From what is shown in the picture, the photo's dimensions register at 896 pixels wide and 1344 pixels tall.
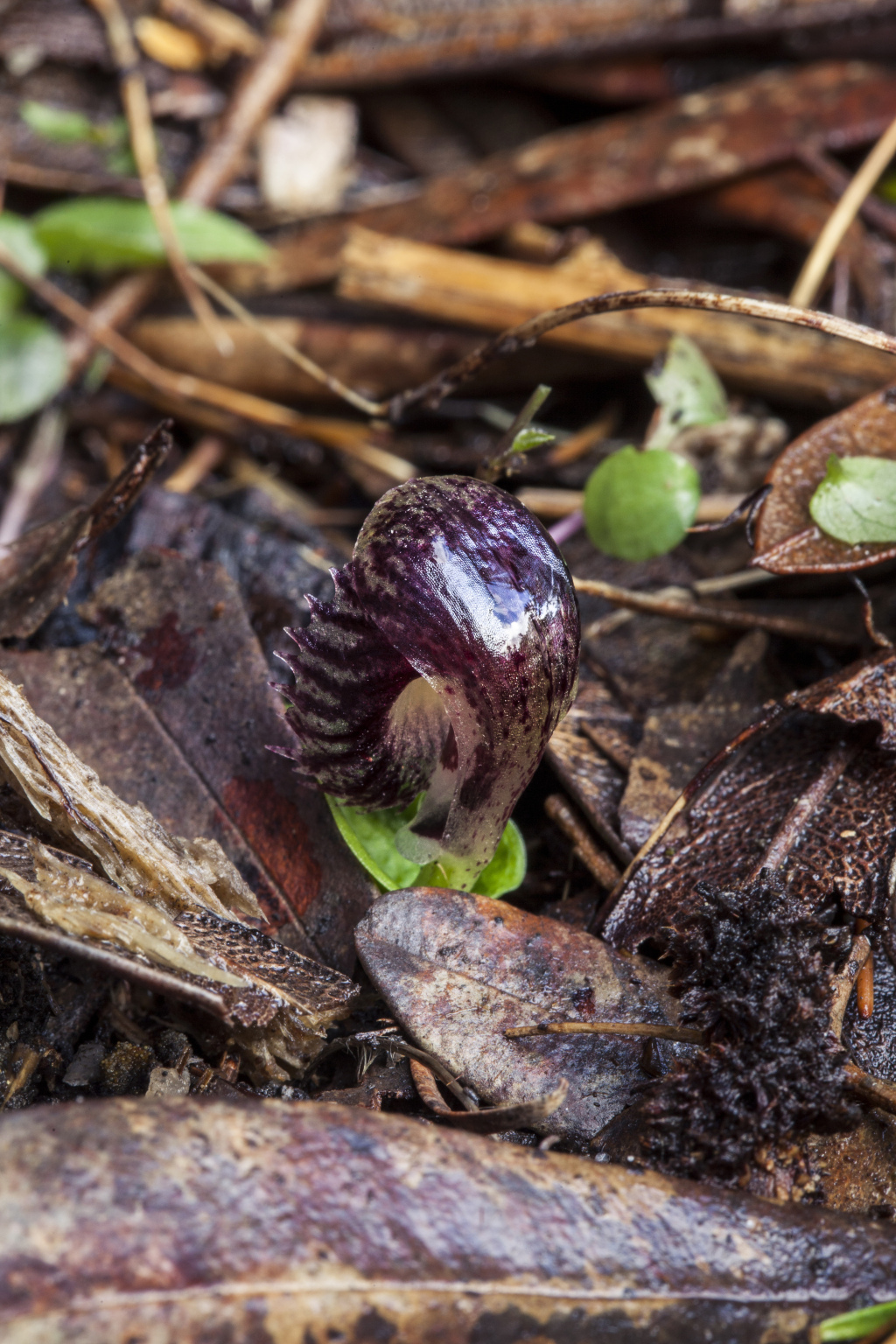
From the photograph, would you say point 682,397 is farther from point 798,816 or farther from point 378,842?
point 378,842

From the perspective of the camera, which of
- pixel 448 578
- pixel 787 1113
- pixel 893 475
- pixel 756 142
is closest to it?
pixel 787 1113

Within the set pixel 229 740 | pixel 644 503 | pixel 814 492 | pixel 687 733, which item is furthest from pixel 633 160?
pixel 229 740

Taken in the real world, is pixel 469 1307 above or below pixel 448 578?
below

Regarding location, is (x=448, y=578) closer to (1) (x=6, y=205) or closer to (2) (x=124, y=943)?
(2) (x=124, y=943)

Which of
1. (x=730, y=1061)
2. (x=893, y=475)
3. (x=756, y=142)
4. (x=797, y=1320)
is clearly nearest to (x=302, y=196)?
(x=756, y=142)

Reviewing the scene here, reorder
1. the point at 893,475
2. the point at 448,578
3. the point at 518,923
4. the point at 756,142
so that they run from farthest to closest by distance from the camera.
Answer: the point at 756,142 → the point at 893,475 → the point at 518,923 → the point at 448,578

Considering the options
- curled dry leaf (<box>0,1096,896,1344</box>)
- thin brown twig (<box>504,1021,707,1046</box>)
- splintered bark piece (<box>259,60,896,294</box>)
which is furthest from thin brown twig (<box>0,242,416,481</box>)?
curled dry leaf (<box>0,1096,896,1344</box>)

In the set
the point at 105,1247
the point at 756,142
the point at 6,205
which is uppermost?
the point at 756,142

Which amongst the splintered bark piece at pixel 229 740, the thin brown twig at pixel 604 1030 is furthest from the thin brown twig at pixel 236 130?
the thin brown twig at pixel 604 1030

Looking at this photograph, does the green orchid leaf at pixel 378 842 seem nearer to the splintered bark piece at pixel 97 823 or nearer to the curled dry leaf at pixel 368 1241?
the splintered bark piece at pixel 97 823
